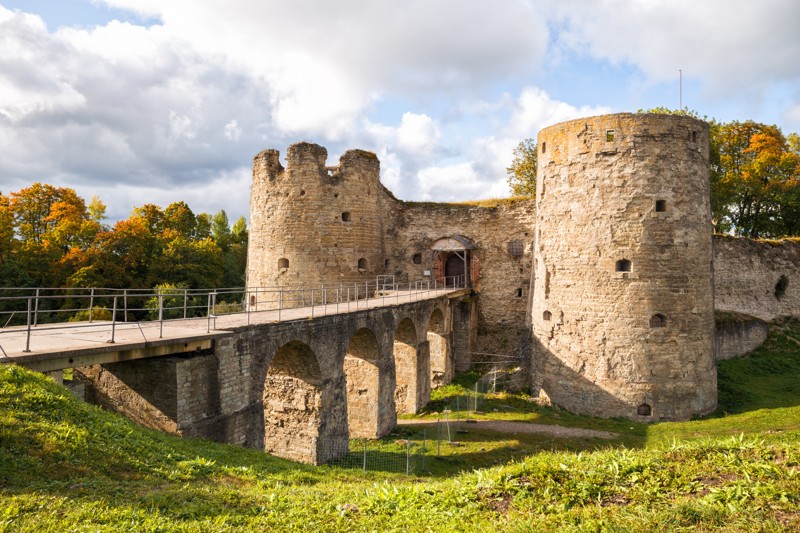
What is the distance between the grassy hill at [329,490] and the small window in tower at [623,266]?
1194 cm

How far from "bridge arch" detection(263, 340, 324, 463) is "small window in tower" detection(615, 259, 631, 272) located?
36.8 feet

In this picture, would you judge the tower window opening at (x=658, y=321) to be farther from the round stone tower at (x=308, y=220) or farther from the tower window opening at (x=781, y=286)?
the tower window opening at (x=781, y=286)

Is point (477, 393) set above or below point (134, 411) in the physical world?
below

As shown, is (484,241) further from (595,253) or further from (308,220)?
(308,220)

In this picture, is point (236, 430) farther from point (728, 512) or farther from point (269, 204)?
point (269, 204)

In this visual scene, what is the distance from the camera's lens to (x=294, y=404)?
1469cm

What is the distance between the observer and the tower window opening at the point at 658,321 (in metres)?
18.5

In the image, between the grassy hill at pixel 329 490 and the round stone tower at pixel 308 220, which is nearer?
the grassy hill at pixel 329 490

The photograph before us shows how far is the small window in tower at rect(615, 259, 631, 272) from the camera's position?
18.6m

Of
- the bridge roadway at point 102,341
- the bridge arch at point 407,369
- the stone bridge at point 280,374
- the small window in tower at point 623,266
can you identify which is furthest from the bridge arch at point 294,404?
the small window in tower at point 623,266

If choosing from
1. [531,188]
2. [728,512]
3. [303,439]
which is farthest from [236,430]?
[531,188]

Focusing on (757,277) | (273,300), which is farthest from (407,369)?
(757,277)

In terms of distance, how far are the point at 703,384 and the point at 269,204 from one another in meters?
18.7

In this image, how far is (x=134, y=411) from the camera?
9.77 m
